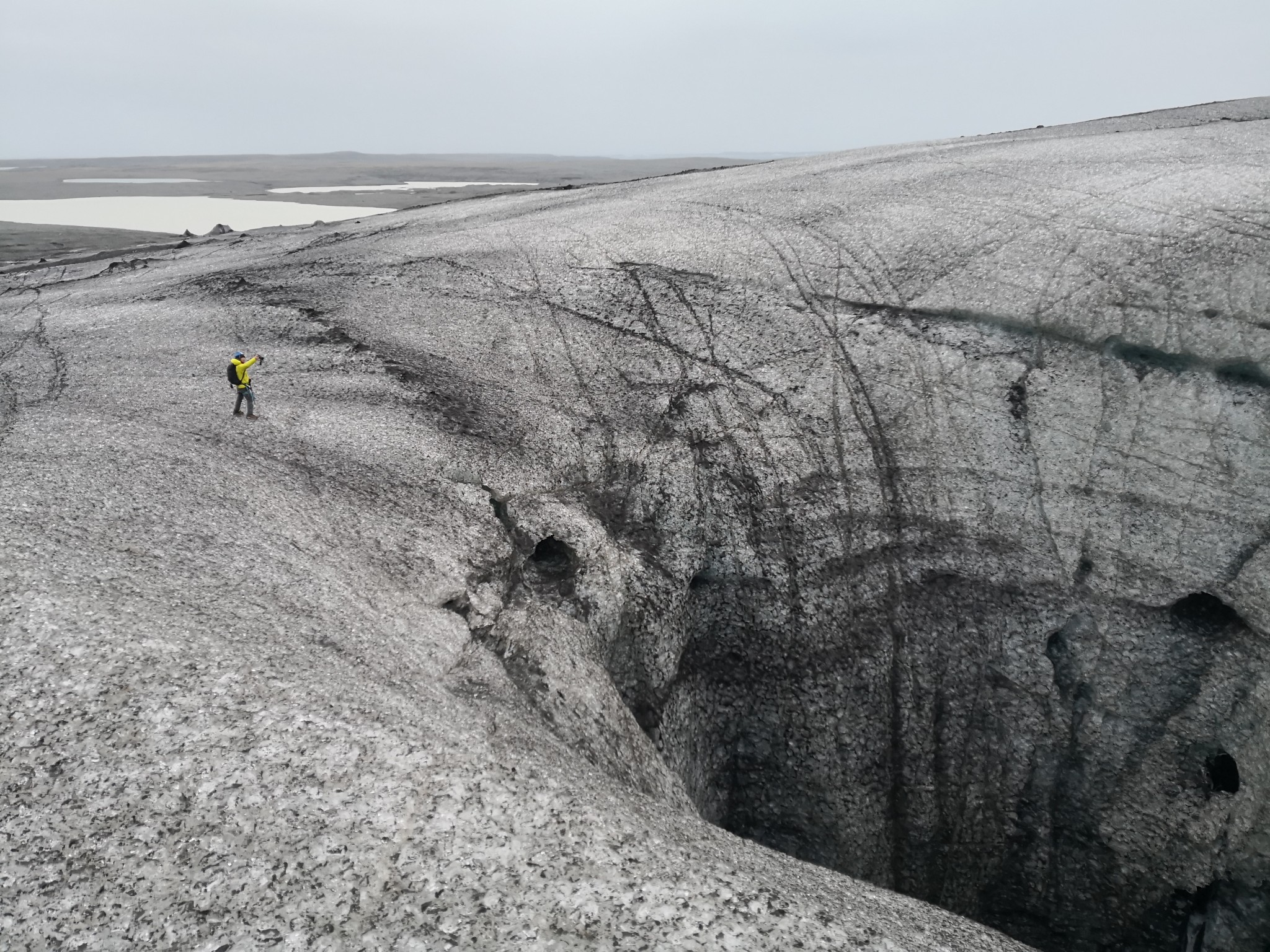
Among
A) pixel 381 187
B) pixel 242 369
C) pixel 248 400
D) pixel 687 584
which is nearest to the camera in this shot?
pixel 242 369

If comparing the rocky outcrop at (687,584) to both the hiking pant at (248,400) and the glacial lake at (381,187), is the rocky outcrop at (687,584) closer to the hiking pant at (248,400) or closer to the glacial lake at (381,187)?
the hiking pant at (248,400)

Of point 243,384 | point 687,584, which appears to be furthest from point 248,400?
point 687,584

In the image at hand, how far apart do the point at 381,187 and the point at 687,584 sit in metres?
65.7

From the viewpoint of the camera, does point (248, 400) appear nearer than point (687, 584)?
Yes

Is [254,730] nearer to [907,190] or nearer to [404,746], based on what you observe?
[404,746]

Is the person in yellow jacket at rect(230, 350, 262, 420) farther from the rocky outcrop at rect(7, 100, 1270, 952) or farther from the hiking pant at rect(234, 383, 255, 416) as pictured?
the rocky outcrop at rect(7, 100, 1270, 952)

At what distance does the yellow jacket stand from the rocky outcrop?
0.52m

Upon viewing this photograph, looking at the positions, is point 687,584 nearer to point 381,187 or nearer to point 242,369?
point 242,369

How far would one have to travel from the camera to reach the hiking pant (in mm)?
8641

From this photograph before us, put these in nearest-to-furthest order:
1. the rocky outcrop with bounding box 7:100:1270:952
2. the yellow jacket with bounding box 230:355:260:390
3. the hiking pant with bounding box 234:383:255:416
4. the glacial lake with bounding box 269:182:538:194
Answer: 1. the rocky outcrop with bounding box 7:100:1270:952
2. the yellow jacket with bounding box 230:355:260:390
3. the hiking pant with bounding box 234:383:255:416
4. the glacial lake with bounding box 269:182:538:194

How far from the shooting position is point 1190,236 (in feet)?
32.3

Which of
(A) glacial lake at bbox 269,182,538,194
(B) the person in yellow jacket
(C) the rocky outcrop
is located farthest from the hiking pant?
(A) glacial lake at bbox 269,182,538,194

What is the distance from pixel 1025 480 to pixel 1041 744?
2894 millimetres

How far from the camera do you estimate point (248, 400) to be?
8.71 metres
